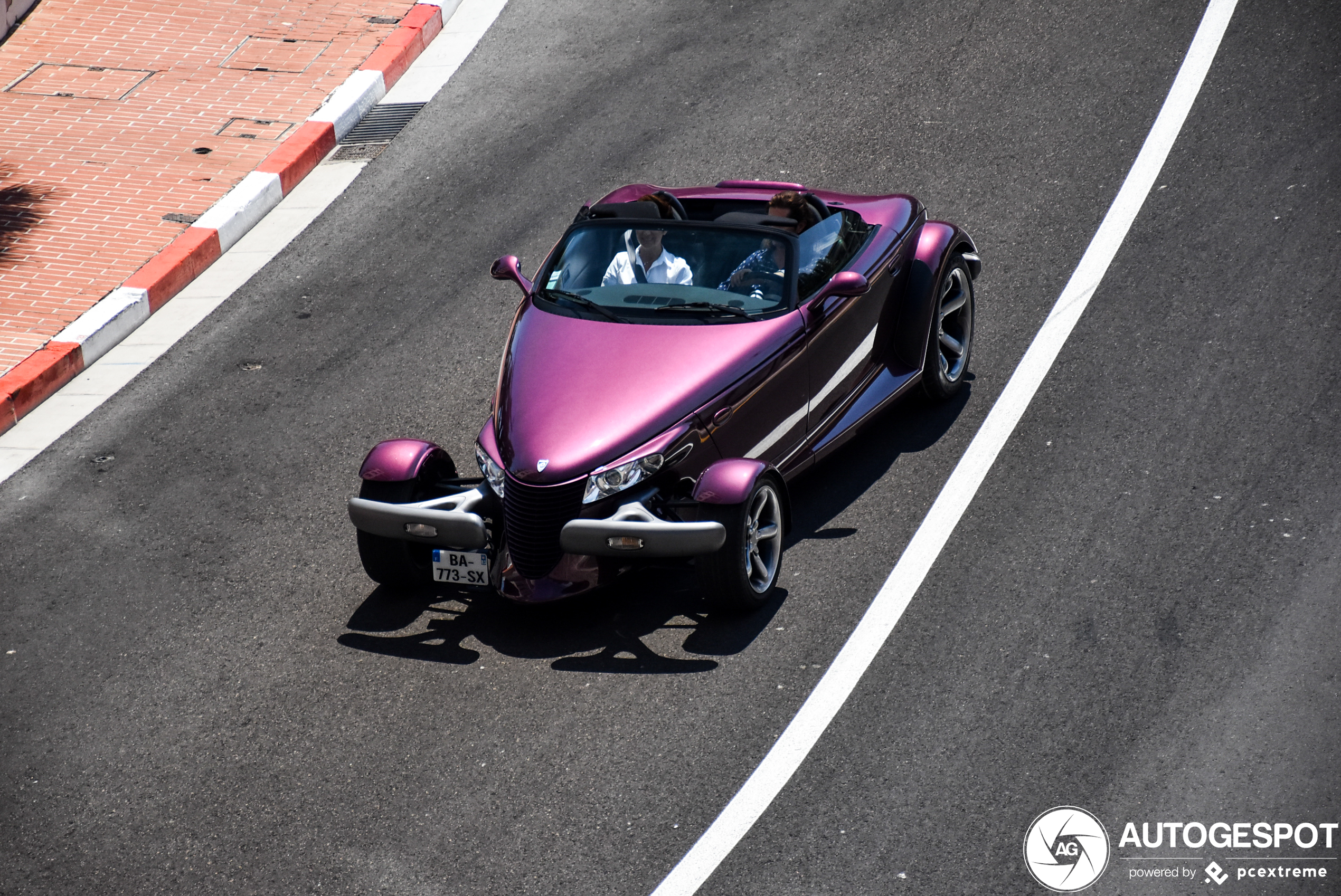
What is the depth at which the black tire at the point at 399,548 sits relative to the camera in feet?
23.4

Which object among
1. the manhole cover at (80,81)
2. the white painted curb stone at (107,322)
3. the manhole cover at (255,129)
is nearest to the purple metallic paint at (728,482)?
the white painted curb stone at (107,322)

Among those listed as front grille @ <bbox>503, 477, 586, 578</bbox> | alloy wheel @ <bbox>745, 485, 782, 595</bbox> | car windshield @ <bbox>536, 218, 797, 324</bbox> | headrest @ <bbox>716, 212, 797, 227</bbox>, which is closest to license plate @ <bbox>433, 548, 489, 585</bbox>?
front grille @ <bbox>503, 477, 586, 578</bbox>

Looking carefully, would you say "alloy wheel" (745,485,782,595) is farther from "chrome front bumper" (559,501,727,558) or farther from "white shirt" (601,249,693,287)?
"white shirt" (601,249,693,287)

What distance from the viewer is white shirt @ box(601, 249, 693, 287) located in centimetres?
777

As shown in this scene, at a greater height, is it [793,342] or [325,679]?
[793,342]

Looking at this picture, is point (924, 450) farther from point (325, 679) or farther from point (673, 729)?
point (325, 679)

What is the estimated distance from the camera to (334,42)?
45.1 feet

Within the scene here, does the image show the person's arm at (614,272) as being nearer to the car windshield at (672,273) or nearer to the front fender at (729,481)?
the car windshield at (672,273)

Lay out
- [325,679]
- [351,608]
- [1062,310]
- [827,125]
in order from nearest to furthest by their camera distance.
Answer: [325,679] < [351,608] < [1062,310] < [827,125]

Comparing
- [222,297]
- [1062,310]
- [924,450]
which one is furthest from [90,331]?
[1062,310]

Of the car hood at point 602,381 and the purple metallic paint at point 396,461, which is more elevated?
the car hood at point 602,381

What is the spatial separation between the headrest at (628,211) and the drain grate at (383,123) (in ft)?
15.7

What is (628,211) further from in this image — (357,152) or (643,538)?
(357,152)

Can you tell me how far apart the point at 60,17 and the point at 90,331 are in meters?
5.78
